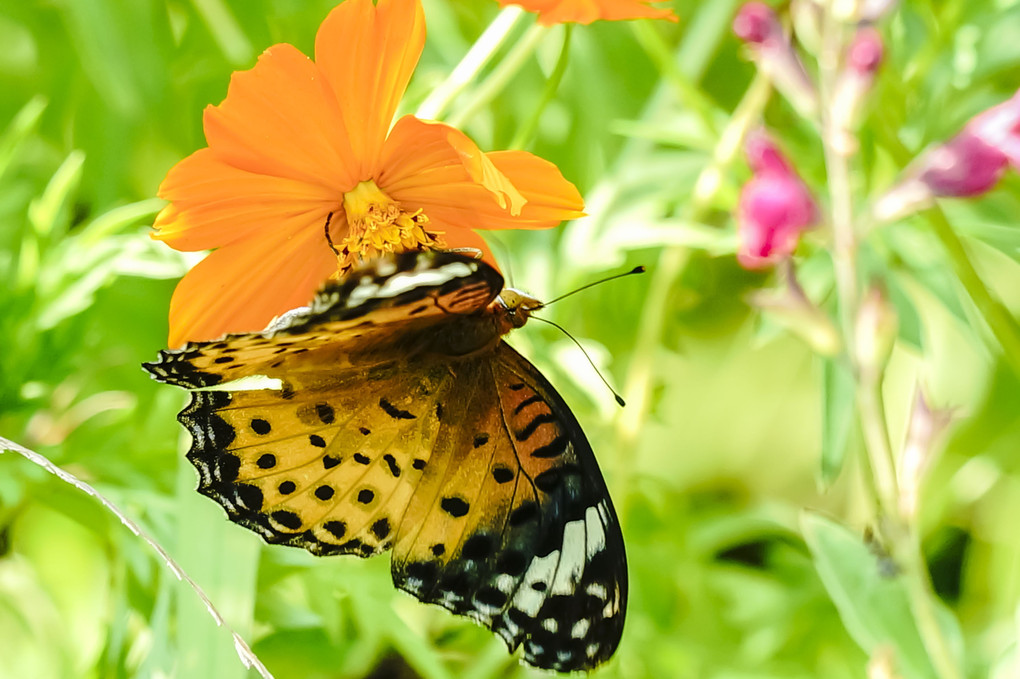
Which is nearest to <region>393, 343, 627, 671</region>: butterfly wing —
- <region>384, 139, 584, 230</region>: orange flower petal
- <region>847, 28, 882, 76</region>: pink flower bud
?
<region>384, 139, 584, 230</region>: orange flower petal

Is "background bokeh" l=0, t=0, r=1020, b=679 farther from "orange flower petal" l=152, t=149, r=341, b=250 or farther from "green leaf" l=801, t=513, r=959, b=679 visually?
"orange flower petal" l=152, t=149, r=341, b=250

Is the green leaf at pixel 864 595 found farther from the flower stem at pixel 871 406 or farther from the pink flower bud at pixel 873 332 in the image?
the pink flower bud at pixel 873 332

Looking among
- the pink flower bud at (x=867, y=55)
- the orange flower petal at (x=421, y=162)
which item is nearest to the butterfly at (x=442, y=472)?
the orange flower petal at (x=421, y=162)

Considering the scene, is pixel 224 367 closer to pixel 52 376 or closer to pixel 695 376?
pixel 52 376

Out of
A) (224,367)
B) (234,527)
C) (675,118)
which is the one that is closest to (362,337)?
(224,367)

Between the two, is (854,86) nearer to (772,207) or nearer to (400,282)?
(772,207)

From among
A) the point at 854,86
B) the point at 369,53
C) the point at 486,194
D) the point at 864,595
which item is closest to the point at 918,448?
the point at 864,595
